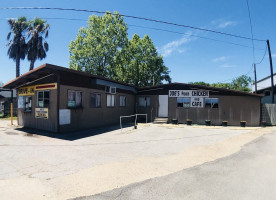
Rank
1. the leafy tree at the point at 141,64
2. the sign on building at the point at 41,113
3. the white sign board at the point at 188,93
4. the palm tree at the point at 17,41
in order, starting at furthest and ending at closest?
the leafy tree at the point at 141,64, the palm tree at the point at 17,41, the white sign board at the point at 188,93, the sign on building at the point at 41,113

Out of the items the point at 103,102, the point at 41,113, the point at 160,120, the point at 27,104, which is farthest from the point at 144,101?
the point at 27,104

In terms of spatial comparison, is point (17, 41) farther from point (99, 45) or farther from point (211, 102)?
point (211, 102)

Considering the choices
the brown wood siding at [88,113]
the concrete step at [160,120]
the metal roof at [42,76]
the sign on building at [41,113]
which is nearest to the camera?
the metal roof at [42,76]

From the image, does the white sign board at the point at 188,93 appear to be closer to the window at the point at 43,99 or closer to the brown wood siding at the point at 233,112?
the brown wood siding at the point at 233,112

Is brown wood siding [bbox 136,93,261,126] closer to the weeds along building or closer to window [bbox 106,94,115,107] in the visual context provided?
the weeds along building

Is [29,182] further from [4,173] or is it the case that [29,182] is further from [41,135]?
[41,135]

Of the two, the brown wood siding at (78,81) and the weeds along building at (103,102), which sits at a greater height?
A: the brown wood siding at (78,81)

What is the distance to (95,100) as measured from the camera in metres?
13.5

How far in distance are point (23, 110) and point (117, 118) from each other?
25.4 feet

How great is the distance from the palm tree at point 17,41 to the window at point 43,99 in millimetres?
19310

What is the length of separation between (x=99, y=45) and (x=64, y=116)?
20912mm

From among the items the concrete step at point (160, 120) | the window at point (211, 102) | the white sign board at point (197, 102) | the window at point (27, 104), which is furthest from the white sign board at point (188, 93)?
the window at point (27, 104)

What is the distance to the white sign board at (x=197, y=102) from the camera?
1737 cm

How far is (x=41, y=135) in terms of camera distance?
405 inches
